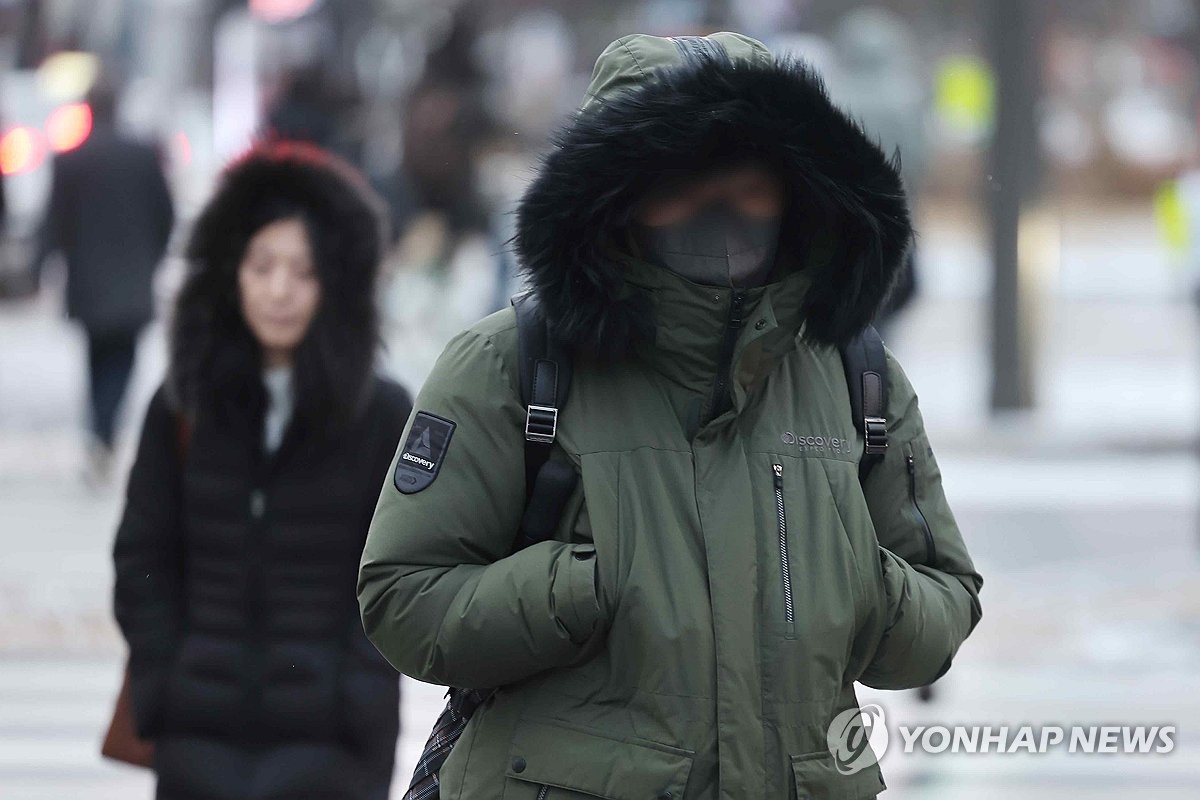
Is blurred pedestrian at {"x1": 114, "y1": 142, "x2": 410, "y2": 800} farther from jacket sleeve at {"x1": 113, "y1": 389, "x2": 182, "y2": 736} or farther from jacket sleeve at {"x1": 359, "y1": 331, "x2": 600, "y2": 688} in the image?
jacket sleeve at {"x1": 359, "y1": 331, "x2": 600, "y2": 688}

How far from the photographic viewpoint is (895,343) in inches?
543

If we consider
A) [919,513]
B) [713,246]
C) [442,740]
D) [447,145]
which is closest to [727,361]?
[713,246]

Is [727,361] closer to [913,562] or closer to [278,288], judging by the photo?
[913,562]

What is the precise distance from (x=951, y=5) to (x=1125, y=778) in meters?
31.0

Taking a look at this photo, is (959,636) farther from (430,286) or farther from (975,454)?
(430,286)

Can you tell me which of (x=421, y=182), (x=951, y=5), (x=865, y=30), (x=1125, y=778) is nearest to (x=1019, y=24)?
(x=865, y=30)

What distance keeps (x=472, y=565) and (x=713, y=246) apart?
52 centimetres

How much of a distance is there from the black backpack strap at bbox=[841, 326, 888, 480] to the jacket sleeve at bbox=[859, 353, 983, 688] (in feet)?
0.07

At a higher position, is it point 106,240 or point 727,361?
point 106,240

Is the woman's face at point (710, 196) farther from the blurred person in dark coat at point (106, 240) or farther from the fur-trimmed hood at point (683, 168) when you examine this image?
the blurred person in dark coat at point (106, 240)

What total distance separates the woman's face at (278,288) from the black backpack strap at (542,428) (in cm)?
155

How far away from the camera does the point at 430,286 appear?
45.2ft

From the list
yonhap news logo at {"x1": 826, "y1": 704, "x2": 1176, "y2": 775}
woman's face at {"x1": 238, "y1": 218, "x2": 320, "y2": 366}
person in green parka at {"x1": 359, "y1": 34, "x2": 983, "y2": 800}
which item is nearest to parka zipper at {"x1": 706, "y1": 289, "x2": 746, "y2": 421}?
person in green parka at {"x1": 359, "y1": 34, "x2": 983, "y2": 800}

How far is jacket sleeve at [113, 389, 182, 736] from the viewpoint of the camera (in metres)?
3.66
